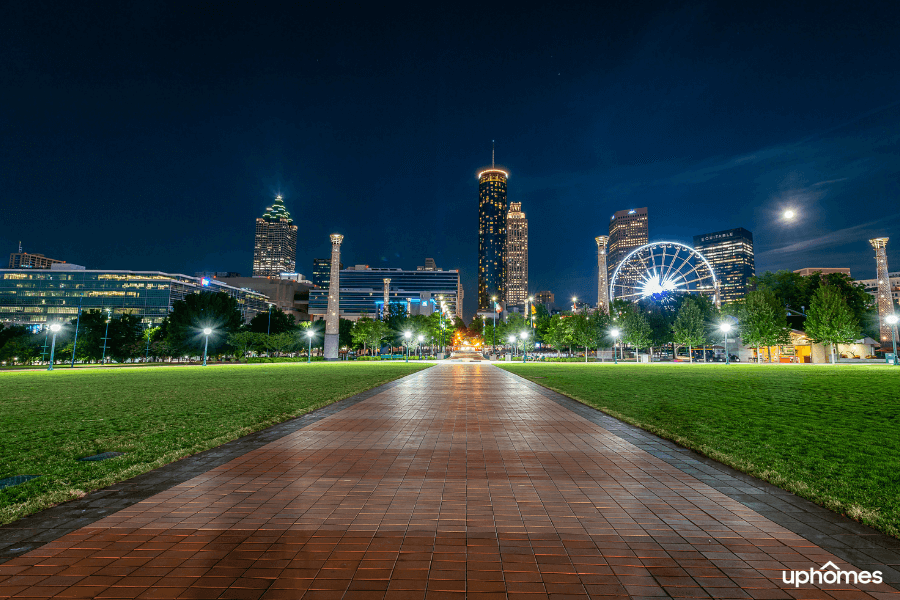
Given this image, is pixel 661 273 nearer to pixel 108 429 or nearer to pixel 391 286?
pixel 108 429

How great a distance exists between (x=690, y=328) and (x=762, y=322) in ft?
26.9

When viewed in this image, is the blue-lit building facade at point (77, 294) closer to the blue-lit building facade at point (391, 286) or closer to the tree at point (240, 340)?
the tree at point (240, 340)

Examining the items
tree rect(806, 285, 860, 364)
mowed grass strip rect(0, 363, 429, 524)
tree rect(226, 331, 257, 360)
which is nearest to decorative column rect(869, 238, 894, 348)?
tree rect(806, 285, 860, 364)

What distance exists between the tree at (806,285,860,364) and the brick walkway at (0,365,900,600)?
59.3 metres

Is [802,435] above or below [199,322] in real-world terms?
below

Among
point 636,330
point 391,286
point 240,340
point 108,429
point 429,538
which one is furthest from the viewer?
point 391,286

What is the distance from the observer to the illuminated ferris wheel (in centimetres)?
5891

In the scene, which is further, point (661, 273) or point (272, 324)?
point (272, 324)

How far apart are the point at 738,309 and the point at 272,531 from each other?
65.3m

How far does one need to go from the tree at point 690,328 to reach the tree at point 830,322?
11.3 m

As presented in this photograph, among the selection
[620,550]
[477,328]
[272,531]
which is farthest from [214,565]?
[477,328]

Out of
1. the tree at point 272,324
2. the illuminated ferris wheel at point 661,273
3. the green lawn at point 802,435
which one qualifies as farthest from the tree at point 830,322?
the tree at point 272,324

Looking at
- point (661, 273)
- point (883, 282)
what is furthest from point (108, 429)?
point (883, 282)

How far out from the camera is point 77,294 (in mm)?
114812
